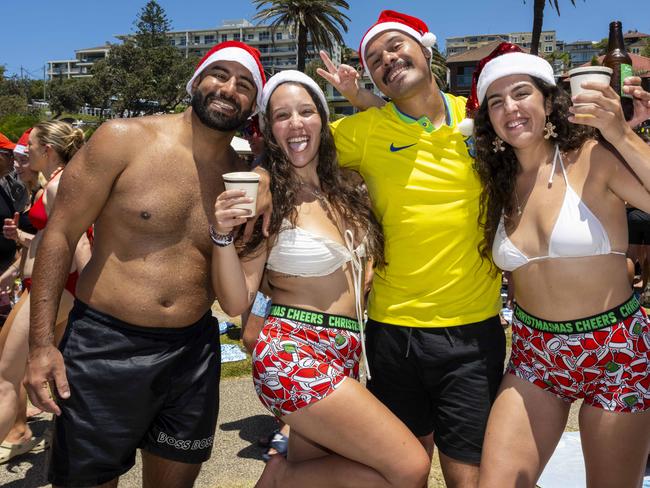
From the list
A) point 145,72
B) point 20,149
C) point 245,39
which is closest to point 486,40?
point 245,39

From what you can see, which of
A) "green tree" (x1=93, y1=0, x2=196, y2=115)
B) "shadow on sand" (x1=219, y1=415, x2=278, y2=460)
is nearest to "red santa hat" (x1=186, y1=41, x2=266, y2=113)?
"shadow on sand" (x1=219, y1=415, x2=278, y2=460)

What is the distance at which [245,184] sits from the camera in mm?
2477

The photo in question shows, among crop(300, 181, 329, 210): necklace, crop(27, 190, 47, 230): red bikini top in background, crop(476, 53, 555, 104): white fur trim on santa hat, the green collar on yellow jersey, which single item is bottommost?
crop(27, 190, 47, 230): red bikini top in background

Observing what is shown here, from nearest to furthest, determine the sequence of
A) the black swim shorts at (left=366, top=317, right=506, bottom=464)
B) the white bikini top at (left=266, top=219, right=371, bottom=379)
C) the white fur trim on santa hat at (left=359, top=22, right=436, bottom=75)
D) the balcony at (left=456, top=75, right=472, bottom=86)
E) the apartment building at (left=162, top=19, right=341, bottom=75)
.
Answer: the white bikini top at (left=266, top=219, right=371, bottom=379) < the black swim shorts at (left=366, top=317, right=506, bottom=464) < the white fur trim on santa hat at (left=359, top=22, right=436, bottom=75) < the balcony at (left=456, top=75, right=472, bottom=86) < the apartment building at (left=162, top=19, right=341, bottom=75)

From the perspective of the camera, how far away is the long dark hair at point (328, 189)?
2854 millimetres

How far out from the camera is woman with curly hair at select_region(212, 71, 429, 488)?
8.49ft

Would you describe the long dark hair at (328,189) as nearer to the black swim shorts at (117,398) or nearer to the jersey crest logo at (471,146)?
the jersey crest logo at (471,146)

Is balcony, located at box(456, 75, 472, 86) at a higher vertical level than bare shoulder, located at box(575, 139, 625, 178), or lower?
higher

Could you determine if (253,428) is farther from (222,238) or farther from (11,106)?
(11,106)

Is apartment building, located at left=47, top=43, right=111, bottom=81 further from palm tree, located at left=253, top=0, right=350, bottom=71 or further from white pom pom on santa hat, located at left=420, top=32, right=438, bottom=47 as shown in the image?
white pom pom on santa hat, located at left=420, top=32, right=438, bottom=47

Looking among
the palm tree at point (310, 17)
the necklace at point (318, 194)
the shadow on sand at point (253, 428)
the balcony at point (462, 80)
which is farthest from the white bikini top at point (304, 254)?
the balcony at point (462, 80)

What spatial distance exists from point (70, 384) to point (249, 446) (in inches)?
83.4

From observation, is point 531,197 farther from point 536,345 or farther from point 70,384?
point 70,384

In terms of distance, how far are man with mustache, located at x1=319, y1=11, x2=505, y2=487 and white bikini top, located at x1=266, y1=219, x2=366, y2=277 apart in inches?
16.9
